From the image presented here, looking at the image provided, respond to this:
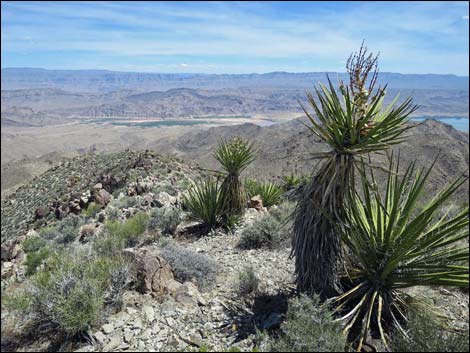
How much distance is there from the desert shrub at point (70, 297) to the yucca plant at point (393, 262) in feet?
8.90

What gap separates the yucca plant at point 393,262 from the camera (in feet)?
12.2

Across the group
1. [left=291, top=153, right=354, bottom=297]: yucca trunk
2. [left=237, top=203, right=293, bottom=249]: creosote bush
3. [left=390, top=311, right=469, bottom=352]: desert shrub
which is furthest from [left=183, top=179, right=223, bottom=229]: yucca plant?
[left=390, top=311, right=469, bottom=352]: desert shrub

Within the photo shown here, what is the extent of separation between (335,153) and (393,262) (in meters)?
1.35

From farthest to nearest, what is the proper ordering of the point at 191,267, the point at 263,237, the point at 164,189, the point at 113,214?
the point at 164,189 < the point at 113,214 < the point at 263,237 < the point at 191,267

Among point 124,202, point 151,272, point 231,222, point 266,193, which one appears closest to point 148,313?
point 151,272

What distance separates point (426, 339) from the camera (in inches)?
129

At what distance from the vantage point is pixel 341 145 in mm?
3926

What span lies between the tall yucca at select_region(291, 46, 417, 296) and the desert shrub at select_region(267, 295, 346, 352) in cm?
55

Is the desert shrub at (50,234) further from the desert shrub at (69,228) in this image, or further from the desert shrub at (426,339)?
the desert shrub at (426,339)

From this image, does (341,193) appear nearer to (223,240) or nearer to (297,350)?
(297,350)

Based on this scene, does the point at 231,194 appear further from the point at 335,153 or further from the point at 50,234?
the point at 50,234

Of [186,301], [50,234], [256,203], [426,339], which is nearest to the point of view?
[426,339]

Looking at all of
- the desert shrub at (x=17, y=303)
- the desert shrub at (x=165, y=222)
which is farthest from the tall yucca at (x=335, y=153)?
the desert shrub at (x=165, y=222)

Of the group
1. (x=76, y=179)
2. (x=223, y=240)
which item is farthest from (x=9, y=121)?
(x=223, y=240)
